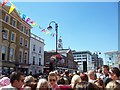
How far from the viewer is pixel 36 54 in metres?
46.7

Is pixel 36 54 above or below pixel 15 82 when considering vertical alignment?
above

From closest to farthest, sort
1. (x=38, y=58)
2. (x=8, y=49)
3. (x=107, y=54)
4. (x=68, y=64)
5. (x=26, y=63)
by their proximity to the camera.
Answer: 1. (x=8, y=49)
2. (x=26, y=63)
3. (x=38, y=58)
4. (x=68, y=64)
5. (x=107, y=54)

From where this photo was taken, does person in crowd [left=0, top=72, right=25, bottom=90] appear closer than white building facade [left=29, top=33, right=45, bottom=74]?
Yes

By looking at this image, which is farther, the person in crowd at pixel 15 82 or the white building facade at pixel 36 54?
the white building facade at pixel 36 54

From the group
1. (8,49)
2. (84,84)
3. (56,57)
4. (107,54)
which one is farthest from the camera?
(107,54)

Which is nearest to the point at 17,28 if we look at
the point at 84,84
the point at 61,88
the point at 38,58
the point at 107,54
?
the point at 38,58

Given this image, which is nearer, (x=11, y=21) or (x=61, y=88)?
(x=61, y=88)

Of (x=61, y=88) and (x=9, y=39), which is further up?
(x=9, y=39)

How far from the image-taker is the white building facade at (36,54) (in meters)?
44.1

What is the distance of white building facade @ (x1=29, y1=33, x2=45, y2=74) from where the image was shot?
44.1 meters

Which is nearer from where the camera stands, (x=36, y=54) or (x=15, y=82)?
(x=15, y=82)

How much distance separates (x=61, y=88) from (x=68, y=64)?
2990 inches

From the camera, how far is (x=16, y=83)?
464cm

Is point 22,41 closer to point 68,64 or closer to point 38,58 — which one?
point 38,58
